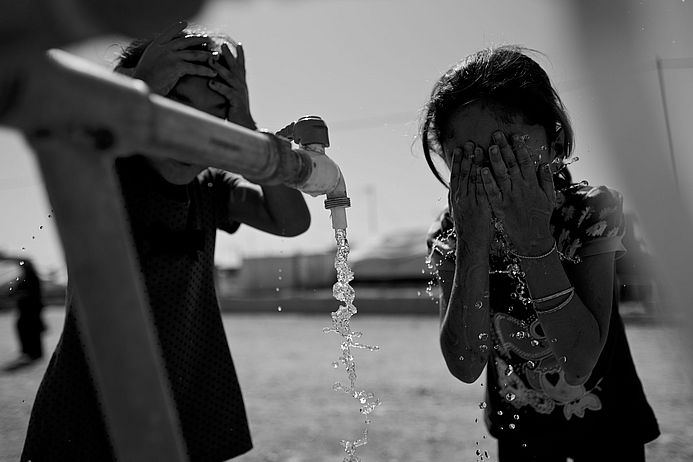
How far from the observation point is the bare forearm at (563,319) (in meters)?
1.49

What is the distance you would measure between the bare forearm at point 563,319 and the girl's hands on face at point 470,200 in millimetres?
122

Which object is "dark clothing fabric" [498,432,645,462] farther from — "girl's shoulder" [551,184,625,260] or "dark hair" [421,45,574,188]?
"dark hair" [421,45,574,188]

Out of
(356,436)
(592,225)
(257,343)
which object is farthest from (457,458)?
(257,343)

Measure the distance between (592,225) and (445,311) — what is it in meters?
0.44

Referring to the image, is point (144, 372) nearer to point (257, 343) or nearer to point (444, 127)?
point (444, 127)

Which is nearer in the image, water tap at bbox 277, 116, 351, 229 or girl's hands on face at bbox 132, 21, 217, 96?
water tap at bbox 277, 116, 351, 229

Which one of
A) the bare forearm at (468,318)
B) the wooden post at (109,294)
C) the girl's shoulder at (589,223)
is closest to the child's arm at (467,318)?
the bare forearm at (468,318)

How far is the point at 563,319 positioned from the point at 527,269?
0.14 m

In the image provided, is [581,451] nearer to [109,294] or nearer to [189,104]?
[189,104]

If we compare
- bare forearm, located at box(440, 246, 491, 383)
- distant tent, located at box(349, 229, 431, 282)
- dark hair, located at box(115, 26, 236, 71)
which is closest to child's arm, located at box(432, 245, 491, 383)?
bare forearm, located at box(440, 246, 491, 383)

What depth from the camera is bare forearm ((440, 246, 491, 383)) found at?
1594mm

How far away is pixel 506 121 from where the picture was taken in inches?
60.2

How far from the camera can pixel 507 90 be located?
1.55 m

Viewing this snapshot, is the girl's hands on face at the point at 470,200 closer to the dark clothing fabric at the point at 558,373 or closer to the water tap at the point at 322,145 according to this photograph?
the dark clothing fabric at the point at 558,373
